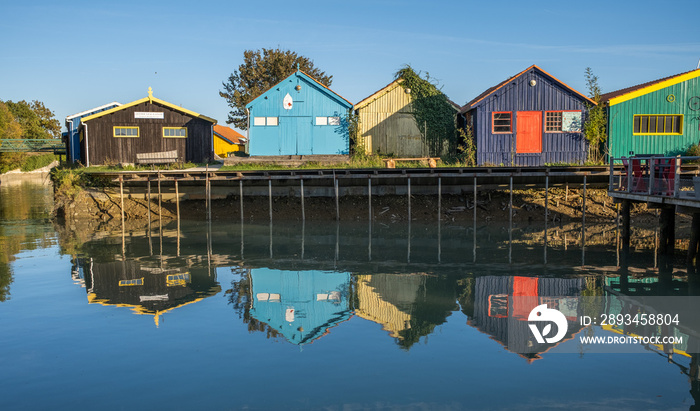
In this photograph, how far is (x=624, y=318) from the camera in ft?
37.3

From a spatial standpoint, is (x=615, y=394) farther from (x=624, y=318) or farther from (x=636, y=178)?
(x=636, y=178)

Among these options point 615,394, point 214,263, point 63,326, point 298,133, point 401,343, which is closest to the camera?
point 615,394

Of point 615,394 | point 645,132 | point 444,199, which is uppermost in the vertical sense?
point 645,132

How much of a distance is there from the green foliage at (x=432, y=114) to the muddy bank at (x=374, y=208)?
188 inches

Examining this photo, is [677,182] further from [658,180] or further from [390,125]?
[390,125]

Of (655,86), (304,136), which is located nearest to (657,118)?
(655,86)

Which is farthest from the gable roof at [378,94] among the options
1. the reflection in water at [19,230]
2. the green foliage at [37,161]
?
Answer: the green foliage at [37,161]

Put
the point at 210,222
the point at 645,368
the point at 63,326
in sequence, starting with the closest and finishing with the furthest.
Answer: the point at 645,368 → the point at 63,326 → the point at 210,222

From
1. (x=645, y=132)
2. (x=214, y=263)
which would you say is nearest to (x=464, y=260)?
(x=214, y=263)

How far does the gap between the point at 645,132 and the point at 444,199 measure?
998 cm

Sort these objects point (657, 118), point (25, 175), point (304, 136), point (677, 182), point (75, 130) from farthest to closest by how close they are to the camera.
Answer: point (25, 175), point (75, 130), point (304, 136), point (657, 118), point (677, 182)

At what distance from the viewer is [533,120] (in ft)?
91.2

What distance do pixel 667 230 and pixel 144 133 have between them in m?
25.7

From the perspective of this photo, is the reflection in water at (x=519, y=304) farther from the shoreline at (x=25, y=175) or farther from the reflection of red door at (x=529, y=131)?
the shoreline at (x=25, y=175)
